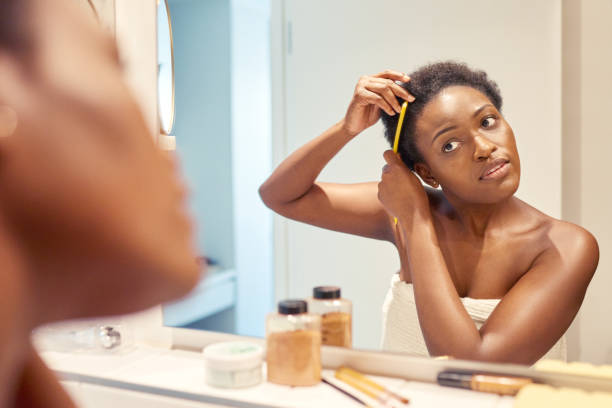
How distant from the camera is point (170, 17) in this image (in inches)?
30.3

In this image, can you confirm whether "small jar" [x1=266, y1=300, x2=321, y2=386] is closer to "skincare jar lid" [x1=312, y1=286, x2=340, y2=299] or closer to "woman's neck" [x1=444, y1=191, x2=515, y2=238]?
"skincare jar lid" [x1=312, y1=286, x2=340, y2=299]

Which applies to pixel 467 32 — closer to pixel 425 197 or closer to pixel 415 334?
pixel 425 197

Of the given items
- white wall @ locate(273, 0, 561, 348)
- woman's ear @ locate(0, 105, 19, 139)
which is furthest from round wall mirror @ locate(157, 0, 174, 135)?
woman's ear @ locate(0, 105, 19, 139)

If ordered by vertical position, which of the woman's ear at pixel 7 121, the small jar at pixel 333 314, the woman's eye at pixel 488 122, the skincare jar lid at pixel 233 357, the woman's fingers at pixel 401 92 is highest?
the woman's fingers at pixel 401 92

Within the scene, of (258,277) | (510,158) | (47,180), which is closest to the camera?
(47,180)

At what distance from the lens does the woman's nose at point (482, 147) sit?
58 centimetres

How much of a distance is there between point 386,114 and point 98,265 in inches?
19.0

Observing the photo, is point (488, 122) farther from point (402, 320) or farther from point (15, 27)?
point (15, 27)

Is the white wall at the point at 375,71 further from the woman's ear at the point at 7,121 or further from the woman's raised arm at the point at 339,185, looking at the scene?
the woman's ear at the point at 7,121

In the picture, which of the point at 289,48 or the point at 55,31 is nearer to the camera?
the point at 55,31

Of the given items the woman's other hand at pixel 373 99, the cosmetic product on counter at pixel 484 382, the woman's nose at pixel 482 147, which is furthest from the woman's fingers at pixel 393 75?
the cosmetic product on counter at pixel 484 382

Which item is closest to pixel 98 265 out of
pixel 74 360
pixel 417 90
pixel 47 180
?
pixel 47 180

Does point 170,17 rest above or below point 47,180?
above

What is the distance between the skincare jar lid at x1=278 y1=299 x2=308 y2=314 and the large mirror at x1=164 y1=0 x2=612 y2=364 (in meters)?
0.04
